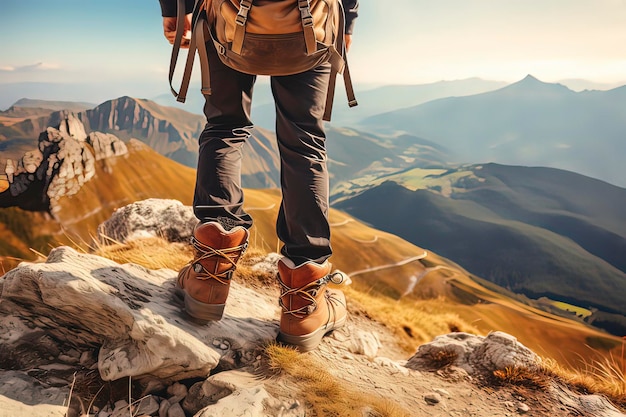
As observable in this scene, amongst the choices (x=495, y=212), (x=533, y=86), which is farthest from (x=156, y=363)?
(x=533, y=86)

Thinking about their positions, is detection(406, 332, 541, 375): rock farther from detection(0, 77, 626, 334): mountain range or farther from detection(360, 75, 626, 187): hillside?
detection(360, 75, 626, 187): hillside

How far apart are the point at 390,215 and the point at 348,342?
7047cm

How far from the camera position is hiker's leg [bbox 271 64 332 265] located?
165cm

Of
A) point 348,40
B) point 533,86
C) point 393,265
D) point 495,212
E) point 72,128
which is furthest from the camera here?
point 533,86

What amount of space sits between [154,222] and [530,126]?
161683 millimetres

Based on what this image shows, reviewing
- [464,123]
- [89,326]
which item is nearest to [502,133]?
[464,123]

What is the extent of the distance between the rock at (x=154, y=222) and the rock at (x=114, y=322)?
7.41 ft

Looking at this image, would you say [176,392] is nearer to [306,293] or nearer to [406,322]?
[306,293]

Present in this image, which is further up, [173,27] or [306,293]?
[173,27]

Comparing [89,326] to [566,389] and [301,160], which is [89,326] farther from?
[566,389]

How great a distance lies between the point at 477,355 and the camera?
2.37 metres

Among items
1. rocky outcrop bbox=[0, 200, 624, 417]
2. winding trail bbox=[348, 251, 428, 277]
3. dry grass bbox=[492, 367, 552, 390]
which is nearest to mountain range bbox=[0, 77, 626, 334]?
winding trail bbox=[348, 251, 428, 277]

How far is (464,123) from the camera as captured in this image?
161m

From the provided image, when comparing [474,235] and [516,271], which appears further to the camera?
[474,235]
